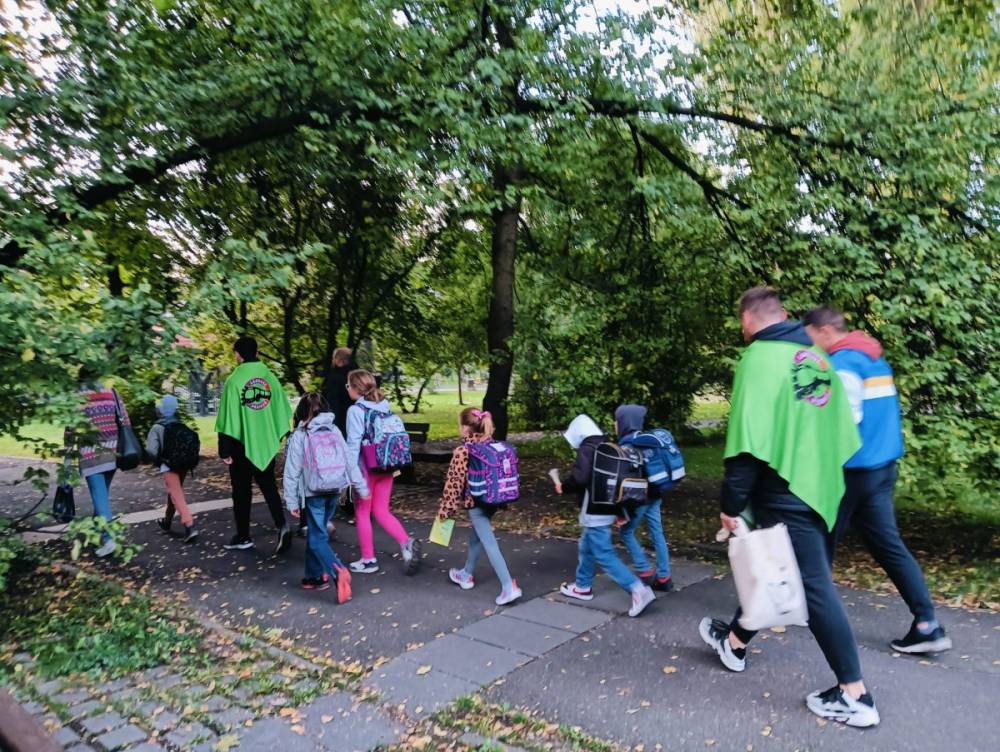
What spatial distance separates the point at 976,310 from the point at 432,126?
16.2 ft

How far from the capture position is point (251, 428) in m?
7.12

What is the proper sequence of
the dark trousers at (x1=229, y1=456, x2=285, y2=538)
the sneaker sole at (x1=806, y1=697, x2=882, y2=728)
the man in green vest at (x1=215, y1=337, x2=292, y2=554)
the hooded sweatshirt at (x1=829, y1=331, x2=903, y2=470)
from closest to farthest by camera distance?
the sneaker sole at (x1=806, y1=697, x2=882, y2=728) < the hooded sweatshirt at (x1=829, y1=331, x2=903, y2=470) < the man in green vest at (x1=215, y1=337, x2=292, y2=554) < the dark trousers at (x1=229, y1=456, x2=285, y2=538)

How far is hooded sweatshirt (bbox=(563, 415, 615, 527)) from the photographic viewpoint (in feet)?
16.8

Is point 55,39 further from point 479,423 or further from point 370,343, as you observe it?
point 370,343

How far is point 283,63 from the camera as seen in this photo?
693 centimetres

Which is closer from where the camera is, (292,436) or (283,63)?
(292,436)

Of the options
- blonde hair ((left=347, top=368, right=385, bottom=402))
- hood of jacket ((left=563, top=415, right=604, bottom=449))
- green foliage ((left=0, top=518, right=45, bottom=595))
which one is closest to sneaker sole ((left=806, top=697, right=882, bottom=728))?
hood of jacket ((left=563, top=415, right=604, bottom=449))

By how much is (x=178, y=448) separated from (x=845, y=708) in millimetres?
6379

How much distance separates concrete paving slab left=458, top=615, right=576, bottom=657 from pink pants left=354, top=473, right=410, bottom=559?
4.97 ft

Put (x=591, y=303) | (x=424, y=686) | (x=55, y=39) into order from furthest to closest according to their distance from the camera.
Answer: (x=591, y=303), (x=55, y=39), (x=424, y=686)

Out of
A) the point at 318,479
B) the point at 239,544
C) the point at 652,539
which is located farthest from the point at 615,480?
the point at 239,544

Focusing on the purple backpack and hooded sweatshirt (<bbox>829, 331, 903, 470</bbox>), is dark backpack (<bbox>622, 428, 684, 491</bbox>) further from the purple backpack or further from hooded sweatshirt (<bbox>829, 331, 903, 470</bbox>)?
hooded sweatshirt (<bbox>829, 331, 903, 470</bbox>)

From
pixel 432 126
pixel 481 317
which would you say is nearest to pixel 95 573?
pixel 432 126

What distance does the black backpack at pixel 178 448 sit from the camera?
24.8 ft
